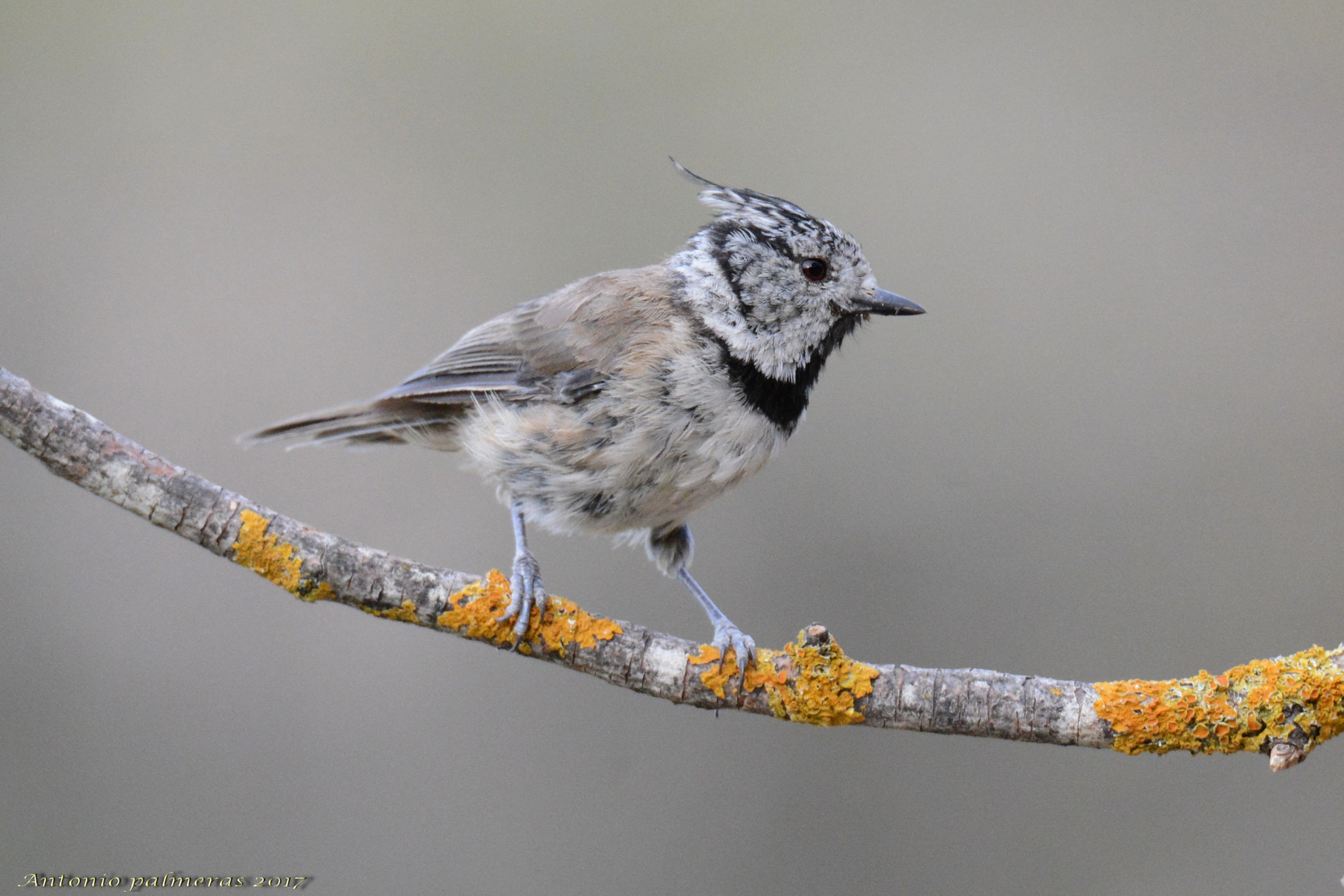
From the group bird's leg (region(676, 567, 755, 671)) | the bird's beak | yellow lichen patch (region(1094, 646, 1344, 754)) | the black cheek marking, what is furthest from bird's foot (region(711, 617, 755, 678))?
the bird's beak

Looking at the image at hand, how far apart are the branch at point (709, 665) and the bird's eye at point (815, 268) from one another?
118cm

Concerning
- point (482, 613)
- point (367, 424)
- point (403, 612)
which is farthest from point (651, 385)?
point (367, 424)

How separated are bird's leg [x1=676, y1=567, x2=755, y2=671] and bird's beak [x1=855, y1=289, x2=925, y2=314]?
0.99 m

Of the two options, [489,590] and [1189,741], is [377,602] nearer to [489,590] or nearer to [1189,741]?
[489,590]

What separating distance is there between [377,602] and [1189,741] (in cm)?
177

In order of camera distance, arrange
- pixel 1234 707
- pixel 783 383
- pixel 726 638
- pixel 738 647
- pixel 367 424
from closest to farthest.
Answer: pixel 1234 707 → pixel 738 647 → pixel 726 638 → pixel 783 383 → pixel 367 424

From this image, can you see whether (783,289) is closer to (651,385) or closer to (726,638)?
(651,385)

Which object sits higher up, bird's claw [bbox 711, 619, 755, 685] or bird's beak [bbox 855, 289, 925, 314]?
bird's beak [bbox 855, 289, 925, 314]

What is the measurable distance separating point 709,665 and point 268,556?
1.02 m

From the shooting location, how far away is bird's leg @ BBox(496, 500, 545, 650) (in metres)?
2.31

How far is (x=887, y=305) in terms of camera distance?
2.95m

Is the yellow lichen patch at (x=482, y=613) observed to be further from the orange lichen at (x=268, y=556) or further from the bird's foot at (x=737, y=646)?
the bird's foot at (x=737, y=646)

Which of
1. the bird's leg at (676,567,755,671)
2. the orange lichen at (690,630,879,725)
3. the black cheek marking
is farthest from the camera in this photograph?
the black cheek marking

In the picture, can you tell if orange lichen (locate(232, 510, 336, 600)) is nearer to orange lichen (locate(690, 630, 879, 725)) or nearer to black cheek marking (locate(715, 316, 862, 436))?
orange lichen (locate(690, 630, 879, 725))
